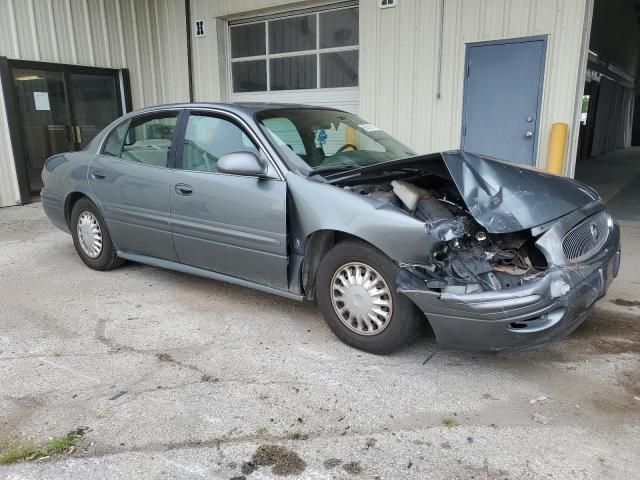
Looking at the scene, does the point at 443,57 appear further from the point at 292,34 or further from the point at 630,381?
the point at 630,381

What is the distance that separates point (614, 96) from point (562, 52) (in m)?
18.2

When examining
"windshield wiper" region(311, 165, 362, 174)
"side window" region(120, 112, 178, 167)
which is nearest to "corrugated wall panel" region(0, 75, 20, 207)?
"side window" region(120, 112, 178, 167)

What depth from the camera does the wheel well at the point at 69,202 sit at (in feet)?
16.5

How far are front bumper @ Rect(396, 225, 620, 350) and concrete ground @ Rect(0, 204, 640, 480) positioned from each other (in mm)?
342

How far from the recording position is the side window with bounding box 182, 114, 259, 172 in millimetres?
3822

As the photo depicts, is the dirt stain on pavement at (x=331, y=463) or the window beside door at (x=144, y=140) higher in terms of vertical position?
the window beside door at (x=144, y=140)

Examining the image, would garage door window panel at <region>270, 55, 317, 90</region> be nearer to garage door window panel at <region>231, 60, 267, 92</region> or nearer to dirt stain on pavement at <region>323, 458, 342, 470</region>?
garage door window panel at <region>231, 60, 267, 92</region>

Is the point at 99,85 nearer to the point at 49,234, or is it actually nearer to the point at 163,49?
the point at 163,49

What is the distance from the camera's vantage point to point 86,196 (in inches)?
193

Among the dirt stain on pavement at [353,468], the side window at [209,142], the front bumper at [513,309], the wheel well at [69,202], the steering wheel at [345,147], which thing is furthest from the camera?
the wheel well at [69,202]

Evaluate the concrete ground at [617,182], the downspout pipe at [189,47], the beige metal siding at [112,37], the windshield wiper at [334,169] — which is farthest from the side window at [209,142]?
the downspout pipe at [189,47]

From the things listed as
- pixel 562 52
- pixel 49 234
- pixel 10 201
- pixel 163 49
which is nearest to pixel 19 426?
pixel 49 234

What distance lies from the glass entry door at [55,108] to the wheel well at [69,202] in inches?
182

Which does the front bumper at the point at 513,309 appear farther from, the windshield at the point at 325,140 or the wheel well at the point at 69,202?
the wheel well at the point at 69,202
